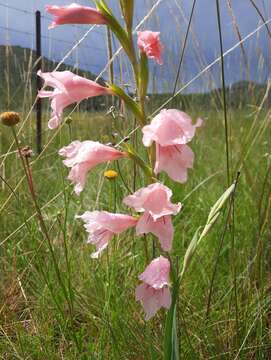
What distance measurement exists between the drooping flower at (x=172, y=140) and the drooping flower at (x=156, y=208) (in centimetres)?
3

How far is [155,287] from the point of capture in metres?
0.87

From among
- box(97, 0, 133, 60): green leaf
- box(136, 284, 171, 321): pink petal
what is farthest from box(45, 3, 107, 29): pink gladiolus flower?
box(136, 284, 171, 321): pink petal

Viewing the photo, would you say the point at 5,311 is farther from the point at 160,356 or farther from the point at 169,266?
the point at 169,266

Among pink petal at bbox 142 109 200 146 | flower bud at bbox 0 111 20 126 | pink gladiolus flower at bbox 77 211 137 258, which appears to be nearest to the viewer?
pink petal at bbox 142 109 200 146

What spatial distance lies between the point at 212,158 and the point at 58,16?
8.80 ft

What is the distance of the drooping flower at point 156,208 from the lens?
2.73ft

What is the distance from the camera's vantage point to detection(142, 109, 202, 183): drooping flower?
82 cm

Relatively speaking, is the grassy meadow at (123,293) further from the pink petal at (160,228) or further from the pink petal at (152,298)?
the pink petal at (160,228)

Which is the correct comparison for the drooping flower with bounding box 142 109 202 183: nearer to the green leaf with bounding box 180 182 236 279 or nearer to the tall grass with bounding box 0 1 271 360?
the green leaf with bounding box 180 182 236 279

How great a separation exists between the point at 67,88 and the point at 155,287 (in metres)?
0.36

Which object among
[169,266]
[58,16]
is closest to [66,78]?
[58,16]

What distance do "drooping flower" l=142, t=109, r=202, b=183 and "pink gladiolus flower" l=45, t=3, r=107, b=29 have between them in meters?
0.20

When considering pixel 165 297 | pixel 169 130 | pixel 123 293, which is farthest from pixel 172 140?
pixel 123 293

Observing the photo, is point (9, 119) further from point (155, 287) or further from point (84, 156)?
point (155, 287)
